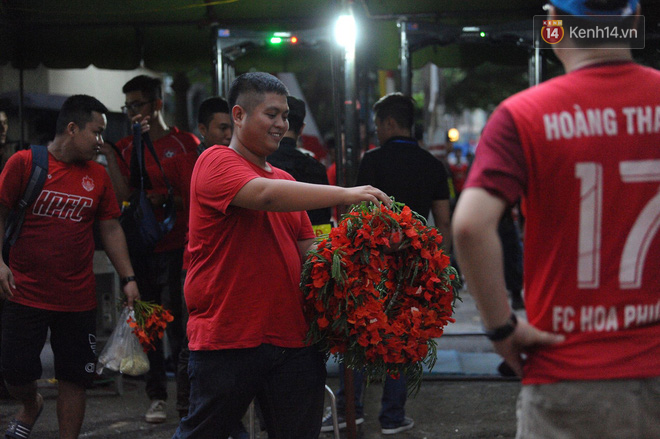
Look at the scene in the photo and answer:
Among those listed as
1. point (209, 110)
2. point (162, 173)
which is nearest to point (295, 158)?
point (209, 110)

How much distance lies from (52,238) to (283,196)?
89.9 inches

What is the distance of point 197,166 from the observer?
3234 millimetres

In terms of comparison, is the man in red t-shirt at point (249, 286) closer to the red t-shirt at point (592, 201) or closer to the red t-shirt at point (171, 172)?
the red t-shirt at point (592, 201)

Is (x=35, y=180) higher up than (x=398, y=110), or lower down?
lower down

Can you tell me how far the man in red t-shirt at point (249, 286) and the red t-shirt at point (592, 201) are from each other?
→ 103 centimetres

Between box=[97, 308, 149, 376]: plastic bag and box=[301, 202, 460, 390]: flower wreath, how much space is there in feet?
6.87

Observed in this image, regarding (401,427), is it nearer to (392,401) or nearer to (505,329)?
(392,401)

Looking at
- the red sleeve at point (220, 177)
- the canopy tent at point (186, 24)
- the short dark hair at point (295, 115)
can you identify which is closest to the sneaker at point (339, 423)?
the short dark hair at point (295, 115)

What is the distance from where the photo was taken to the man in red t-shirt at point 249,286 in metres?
3.01

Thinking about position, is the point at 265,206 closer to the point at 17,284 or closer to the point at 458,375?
the point at 17,284

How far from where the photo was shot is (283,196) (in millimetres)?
2943

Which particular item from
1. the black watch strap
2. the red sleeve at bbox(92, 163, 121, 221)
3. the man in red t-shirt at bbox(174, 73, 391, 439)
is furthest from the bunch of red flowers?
the black watch strap

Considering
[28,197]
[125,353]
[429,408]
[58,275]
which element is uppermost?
[28,197]

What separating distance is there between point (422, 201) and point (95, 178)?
7.39 ft
